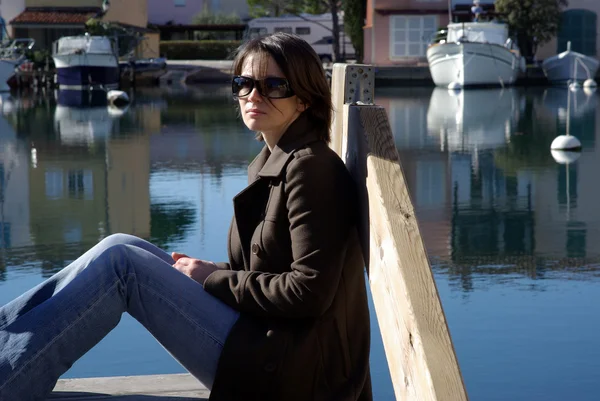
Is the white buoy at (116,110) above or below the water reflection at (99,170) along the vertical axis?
above

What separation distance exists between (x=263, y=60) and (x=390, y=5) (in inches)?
1396

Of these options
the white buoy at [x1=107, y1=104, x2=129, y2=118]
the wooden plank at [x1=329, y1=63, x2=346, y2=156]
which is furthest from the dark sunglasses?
the white buoy at [x1=107, y1=104, x2=129, y2=118]

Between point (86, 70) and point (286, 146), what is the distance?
1201 inches

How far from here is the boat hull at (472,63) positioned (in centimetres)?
3047

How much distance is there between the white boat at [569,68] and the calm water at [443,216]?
14.9m

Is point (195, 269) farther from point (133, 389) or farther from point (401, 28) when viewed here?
point (401, 28)

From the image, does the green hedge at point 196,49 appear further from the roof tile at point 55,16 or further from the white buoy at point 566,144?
the white buoy at point 566,144

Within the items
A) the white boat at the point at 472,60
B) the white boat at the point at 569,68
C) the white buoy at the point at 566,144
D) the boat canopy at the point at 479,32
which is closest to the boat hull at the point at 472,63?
the white boat at the point at 472,60

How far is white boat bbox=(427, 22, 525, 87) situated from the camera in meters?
30.5

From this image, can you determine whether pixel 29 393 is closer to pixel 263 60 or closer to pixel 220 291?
pixel 220 291

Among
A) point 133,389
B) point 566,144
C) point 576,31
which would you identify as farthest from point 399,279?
point 576,31

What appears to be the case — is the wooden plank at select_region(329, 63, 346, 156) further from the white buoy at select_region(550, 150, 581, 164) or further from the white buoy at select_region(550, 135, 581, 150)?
the white buoy at select_region(550, 135, 581, 150)

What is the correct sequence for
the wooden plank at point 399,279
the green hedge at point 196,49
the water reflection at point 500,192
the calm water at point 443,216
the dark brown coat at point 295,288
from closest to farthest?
the wooden plank at point 399,279 < the dark brown coat at point 295,288 < the calm water at point 443,216 < the water reflection at point 500,192 < the green hedge at point 196,49

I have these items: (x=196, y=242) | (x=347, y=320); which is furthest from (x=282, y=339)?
(x=196, y=242)
